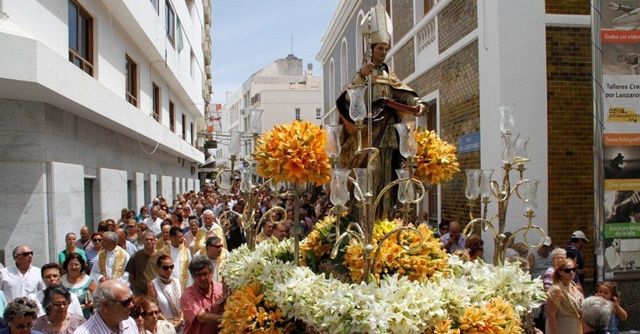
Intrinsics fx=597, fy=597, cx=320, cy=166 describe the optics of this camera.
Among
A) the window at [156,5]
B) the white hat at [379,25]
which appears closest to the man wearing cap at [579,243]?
the white hat at [379,25]

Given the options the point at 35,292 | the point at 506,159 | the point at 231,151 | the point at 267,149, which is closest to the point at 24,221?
the point at 35,292

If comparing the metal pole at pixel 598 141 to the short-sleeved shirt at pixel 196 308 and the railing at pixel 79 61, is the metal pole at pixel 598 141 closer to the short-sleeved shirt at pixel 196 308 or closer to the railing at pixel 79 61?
the short-sleeved shirt at pixel 196 308

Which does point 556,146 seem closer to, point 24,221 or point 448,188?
point 448,188

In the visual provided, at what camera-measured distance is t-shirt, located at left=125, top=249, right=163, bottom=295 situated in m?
6.68

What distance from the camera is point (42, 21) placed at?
821cm

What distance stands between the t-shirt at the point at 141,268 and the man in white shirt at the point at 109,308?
294cm

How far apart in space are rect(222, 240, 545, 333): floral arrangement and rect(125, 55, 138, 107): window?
36.6ft

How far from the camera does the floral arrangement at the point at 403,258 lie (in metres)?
3.88

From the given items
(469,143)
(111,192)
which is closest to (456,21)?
(469,143)

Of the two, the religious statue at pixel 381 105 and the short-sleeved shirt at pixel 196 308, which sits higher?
the religious statue at pixel 381 105

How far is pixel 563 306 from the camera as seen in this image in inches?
218

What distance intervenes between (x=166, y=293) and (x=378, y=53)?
2.99 metres

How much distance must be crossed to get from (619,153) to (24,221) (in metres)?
7.82

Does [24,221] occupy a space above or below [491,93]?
below
